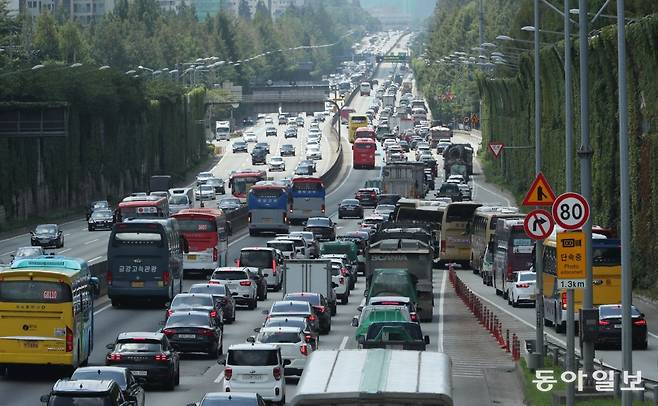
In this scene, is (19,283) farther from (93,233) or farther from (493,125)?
(493,125)

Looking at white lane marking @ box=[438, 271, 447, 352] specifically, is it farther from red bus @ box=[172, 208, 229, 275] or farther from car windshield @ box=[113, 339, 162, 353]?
car windshield @ box=[113, 339, 162, 353]

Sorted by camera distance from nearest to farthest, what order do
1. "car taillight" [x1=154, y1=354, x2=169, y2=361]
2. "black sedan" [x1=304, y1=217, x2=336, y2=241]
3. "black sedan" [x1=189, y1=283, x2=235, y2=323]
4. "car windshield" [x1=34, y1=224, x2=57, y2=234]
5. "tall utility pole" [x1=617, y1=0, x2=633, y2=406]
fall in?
"tall utility pole" [x1=617, y1=0, x2=633, y2=406], "car taillight" [x1=154, y1=354, x2=169, y2=361], "black sedan" [x1=189, y1=283, x2=235, y2=323], "car windshield" [x1=34, y1=224, x2=57, y2=234], "black sedan" [x1=304, y1=217, x2=336, y2=241]

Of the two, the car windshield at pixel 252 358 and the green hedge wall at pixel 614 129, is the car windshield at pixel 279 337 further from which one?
the green hedge wall at pixel 614 129

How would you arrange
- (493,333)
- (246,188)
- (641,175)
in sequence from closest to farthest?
(493,333) < (641,175) < (246,188)

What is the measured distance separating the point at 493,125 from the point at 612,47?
79.2 meters

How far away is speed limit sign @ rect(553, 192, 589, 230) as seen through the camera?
2900cm

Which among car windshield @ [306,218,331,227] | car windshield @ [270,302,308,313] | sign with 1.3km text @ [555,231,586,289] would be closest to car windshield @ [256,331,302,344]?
car windshield @ [270,302,308,313]

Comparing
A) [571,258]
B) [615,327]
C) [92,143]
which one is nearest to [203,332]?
[615,327]

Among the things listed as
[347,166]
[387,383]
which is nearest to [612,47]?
[387,383]

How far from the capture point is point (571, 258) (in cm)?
2941

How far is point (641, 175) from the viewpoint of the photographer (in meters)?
69.2

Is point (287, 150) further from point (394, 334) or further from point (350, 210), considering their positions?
point (394, 334)

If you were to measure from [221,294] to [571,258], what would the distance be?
28.6 metres

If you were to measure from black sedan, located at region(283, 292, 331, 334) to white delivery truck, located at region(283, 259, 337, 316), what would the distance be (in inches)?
192
